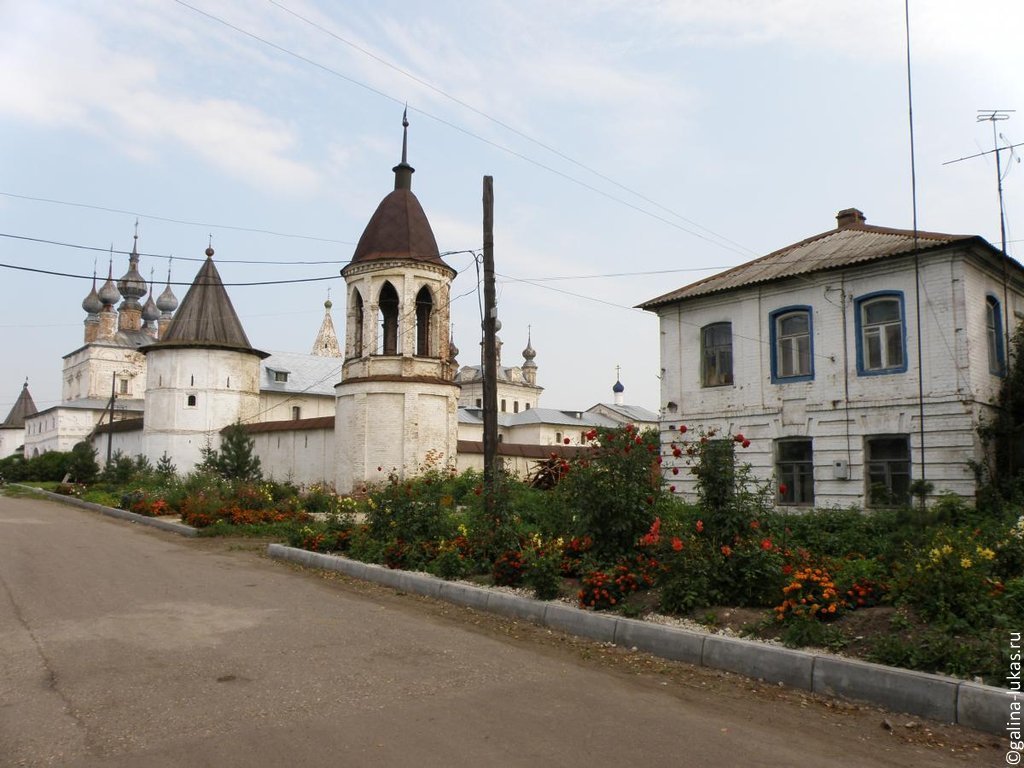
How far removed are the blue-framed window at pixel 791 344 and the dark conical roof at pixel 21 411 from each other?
89.7 m

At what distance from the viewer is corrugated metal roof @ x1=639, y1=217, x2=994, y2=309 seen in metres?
16.8

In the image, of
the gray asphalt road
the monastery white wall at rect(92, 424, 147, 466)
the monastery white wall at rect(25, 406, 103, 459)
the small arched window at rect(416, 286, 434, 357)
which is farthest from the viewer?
the monastery white wall at rect(25, 406, 103, 459)

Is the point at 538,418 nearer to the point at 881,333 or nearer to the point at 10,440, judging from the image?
the point at 881,333

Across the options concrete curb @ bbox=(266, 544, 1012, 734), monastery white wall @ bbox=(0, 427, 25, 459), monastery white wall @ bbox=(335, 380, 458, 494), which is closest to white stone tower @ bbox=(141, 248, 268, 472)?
monastery white wall @ bbox=(335, 380, 458, 494)

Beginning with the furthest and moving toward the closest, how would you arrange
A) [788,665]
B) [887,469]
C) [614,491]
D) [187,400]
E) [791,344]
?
[187,400]
[791,344]
[887,469]
[614,491]
[788,665]

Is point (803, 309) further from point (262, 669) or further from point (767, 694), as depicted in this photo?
point (262, 669)

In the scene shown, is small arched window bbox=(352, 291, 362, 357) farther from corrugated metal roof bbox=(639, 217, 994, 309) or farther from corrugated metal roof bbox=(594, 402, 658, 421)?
corrugated metal roof bbox=(594, 402, 658, 421)

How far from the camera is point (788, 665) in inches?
245

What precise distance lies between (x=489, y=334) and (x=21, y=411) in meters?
91.3

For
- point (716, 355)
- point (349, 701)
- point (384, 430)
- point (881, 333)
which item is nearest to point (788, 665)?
point (349, 701)

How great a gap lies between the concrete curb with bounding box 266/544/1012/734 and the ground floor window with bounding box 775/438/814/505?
10941mm

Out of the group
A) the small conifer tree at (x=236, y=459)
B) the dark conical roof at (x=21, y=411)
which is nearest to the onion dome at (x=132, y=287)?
Answer: the dark conical roof at (x=21, y=411)

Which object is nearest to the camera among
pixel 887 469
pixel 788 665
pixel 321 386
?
pixel 788 665

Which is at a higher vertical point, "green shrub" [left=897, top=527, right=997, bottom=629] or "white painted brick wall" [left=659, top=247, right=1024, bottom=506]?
"white painted brick wall" [left=659, top=247, right=1024, bottom=506]
